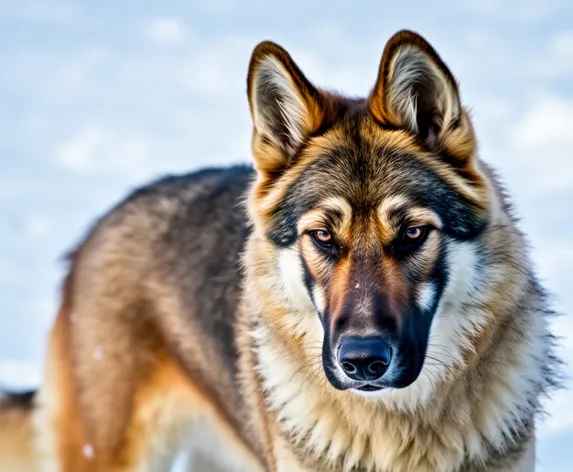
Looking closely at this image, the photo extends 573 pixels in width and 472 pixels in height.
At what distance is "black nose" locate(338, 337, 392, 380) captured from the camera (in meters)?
3.73

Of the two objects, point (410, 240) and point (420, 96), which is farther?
point (420, 96)

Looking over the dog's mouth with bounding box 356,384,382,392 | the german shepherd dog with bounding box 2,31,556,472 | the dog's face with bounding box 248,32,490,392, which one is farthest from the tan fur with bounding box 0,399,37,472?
the dog's mouth with bounding box 356,384,382,392

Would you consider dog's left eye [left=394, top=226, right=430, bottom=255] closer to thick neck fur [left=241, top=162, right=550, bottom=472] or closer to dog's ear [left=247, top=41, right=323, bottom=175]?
thick neck fur [left=241, top=162, right=550, bottom=472]

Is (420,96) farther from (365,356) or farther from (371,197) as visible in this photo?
(365,356)

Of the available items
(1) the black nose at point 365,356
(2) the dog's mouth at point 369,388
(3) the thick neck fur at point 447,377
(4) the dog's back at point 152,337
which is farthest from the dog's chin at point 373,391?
(4) the dog's back at point 152,337

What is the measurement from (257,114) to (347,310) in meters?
1.18

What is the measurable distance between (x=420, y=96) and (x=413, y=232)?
71 centimetres

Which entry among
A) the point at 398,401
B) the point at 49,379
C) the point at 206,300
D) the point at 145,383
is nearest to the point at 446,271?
the point at 398,401

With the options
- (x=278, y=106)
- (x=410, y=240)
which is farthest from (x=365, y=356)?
(x=278, y=106)

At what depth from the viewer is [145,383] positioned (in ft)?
18.6

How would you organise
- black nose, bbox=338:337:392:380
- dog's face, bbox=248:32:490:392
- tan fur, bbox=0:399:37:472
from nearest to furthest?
1. black nose, bbox=338:337:392:380
2. dog's face, bbox=248:32:490:392
3. tan fur, bbox=0:399:37:472

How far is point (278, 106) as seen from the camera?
4.63 meters

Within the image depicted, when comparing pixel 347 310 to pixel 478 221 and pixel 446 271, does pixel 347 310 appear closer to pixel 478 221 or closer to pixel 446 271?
pixel 446 271

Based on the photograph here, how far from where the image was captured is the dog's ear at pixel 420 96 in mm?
4121
